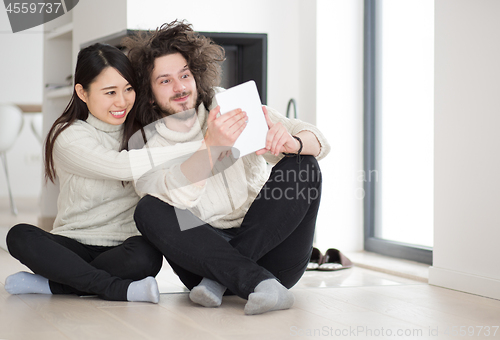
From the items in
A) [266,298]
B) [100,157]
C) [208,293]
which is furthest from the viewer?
[100,157]

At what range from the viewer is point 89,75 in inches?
60.3

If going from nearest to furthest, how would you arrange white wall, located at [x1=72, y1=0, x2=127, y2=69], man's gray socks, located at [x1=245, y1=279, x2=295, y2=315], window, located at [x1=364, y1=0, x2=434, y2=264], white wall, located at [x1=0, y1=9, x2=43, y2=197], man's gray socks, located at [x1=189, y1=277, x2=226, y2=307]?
man's gray socks, located at [x1=245, y1=279, x2=295, y2=315] < man's gray socks, located at [x1=189, y1=277, x2=226, y2=307] < window, located at [x1=364, y1=0, x2=434, y2=264] < white wall, located at [x1=72, y1=0, x2=127, y2=69] < white wall, located at [x1=0, y1=9, x2=43, y2=197]

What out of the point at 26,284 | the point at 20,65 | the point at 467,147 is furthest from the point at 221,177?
the point at 20,65

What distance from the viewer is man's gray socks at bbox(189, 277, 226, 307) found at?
1.31 meters

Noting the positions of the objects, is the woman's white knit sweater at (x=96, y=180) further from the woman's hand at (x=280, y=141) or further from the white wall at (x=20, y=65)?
the white wall at (x=20, y=65)

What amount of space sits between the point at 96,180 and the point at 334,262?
1.09m

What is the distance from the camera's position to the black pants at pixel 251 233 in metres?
1.27

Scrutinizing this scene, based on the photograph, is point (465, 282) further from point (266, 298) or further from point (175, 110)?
point (175, 110)

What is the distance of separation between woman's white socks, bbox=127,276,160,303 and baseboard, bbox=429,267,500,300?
92 centimetres

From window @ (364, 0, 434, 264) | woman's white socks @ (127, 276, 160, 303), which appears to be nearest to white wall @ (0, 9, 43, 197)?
window @ (364, 0, 434, 264)

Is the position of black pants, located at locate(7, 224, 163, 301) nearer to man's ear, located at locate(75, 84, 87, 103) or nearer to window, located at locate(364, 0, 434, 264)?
man's ear, located at locate(75, 84, 87, 103)

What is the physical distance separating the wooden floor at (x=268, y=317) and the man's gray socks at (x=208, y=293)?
0.06ft

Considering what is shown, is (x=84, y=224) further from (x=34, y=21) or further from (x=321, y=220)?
(x=34, y=21)

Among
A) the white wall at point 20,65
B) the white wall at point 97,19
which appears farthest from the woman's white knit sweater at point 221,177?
the white wall at point 20,65
